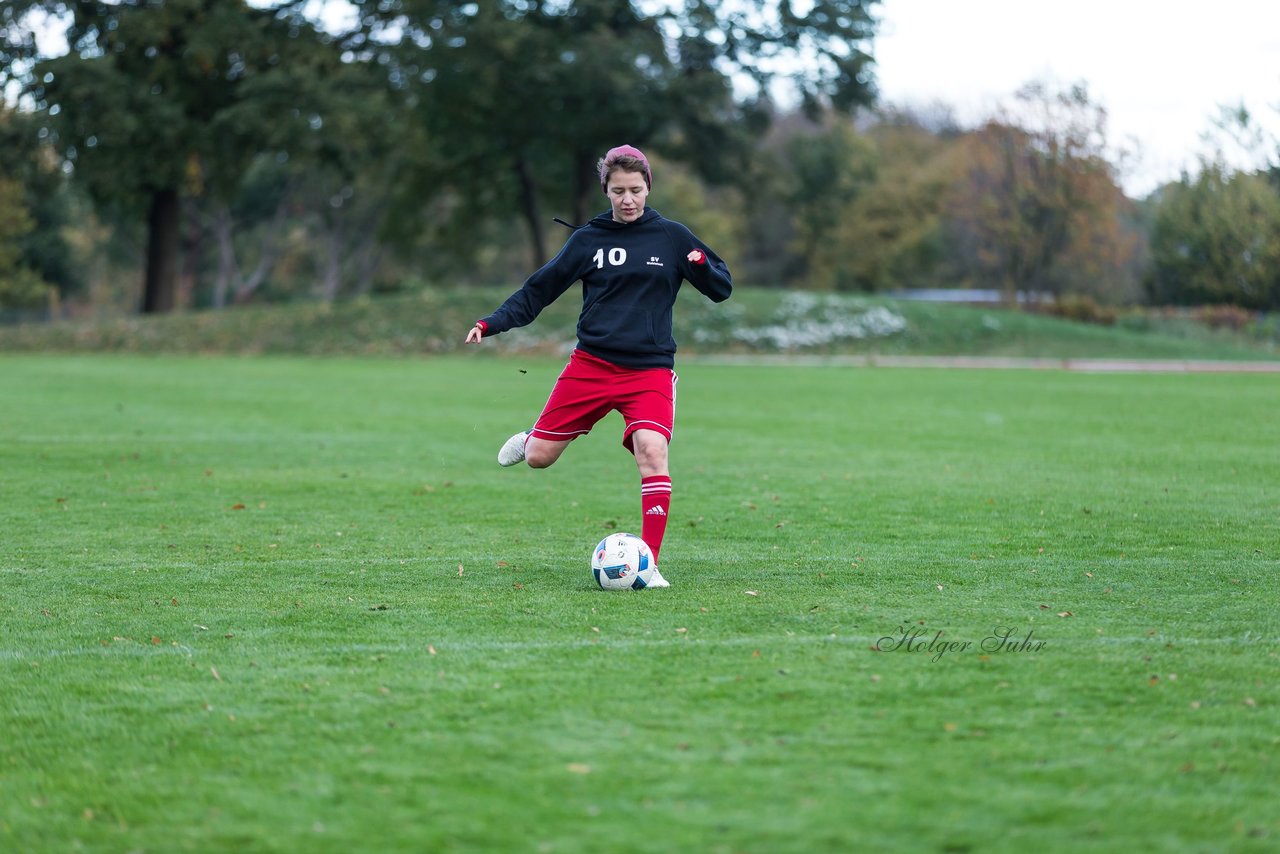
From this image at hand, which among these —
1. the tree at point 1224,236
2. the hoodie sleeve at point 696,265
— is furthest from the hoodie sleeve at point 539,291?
the tree at point 1224,236

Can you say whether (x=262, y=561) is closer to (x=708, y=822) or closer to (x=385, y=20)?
(x=708, y=822)

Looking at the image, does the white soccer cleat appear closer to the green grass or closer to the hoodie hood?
the hoodie hood

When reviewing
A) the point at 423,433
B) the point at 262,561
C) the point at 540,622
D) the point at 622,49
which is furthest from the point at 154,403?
the point at 622,49

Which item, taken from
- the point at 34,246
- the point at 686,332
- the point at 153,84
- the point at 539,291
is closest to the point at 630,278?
the point at 539,291

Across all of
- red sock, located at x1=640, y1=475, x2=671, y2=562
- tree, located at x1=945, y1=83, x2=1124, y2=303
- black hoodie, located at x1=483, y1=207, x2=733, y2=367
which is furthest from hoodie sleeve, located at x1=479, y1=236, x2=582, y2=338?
tree, located at x1=945, y1=83, x2=1124, y2=303

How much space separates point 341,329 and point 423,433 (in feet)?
72.6

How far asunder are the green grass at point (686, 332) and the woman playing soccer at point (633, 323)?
28.0 m

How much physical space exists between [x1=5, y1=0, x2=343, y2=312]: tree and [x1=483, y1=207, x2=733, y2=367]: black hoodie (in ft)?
102

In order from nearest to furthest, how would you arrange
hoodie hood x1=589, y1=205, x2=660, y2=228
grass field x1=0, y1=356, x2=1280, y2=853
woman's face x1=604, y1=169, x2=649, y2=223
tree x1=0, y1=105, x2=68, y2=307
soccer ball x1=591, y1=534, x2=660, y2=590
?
grass field x1=0, y1=356, x2=1280, y2=853, soccer ball x1=591, y1=534, x2=660, y2=590, woman's face x1=604, y1=169, x2=649, y2=223, hoodie hood x1=589, y1=205, x2=660, y2=228, tree x1=0, y1=105, x2=68, y2=307

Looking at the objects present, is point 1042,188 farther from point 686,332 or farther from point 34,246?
point 34,246

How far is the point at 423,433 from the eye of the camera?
51.5 feet

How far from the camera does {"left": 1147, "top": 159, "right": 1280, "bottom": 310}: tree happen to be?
40.2 metres

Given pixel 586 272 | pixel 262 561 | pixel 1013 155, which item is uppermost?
pixel 1013 155

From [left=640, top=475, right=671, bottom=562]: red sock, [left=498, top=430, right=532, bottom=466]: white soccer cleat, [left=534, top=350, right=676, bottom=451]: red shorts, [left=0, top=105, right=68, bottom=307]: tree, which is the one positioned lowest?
[left=640, top=475, right=671, bottom=562]: red sock
